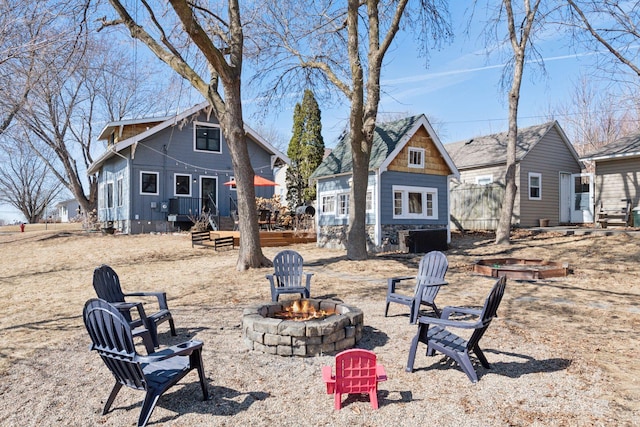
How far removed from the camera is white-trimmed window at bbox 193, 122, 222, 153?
851 inches

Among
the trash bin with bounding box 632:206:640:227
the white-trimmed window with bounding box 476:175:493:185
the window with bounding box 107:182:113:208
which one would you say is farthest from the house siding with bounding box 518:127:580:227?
the window with bounding box 107:182:113:208

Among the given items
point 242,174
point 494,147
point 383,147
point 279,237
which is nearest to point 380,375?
point 242,174

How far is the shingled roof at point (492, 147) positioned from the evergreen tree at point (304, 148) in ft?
26.8

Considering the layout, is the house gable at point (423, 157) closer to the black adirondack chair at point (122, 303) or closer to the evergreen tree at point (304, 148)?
the evergreen tree at point (304, 148)

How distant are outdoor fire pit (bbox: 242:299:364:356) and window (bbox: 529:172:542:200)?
1789cm

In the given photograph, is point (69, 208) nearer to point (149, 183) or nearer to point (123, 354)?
point (149, 183)

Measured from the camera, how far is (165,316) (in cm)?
518

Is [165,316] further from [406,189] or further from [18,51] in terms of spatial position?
[406,189]

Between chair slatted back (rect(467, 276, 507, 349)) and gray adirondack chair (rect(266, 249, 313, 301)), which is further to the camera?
gray adirondack chair (rect(266, 249, 313, 301))

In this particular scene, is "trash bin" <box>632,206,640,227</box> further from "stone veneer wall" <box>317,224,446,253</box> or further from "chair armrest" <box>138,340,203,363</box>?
"chair armrest" <box>138,340,203,363</box>

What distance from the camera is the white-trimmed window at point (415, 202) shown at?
1583 cm

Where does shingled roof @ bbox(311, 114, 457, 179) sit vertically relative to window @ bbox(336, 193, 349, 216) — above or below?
above

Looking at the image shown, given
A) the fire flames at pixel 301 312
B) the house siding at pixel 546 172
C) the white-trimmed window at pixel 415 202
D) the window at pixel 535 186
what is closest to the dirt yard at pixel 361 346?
the fire flames at pixel 301 312

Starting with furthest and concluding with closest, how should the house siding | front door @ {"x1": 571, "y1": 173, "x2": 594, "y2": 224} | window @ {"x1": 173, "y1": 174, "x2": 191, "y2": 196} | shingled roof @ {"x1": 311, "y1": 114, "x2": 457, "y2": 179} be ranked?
window @ {"x1": 173, "y1": 174, "x2": 191, "y2": 196} < front door @ {"x1": 571, "y1": 173, "x2": 594, "y2": 224} < the house siding < shingled roof @ {"x1": 311, "y1": 114, "x2": 457, "y2": 179}
